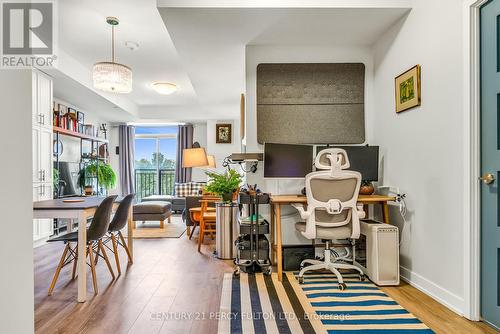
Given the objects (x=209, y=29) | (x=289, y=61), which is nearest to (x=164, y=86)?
(x=209, y=29)

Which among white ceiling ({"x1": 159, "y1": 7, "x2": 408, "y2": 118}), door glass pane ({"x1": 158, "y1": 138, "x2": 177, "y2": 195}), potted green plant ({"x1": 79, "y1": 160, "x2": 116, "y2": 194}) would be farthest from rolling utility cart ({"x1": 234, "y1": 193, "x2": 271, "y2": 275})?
door glass pane ({"x1": 158, "y1": 138, "x2": 177, "y2": 195})

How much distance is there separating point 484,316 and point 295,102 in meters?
2.49

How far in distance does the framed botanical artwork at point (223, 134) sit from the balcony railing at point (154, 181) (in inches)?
69.4

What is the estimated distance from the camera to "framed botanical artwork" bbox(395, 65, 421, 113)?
2639 mm

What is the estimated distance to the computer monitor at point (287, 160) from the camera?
3088mm

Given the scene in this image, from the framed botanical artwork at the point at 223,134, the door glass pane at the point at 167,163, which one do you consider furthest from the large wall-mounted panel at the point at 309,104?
the door glass pane at the point at 167,163

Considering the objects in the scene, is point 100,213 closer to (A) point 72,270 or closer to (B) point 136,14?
(A) point 72,270

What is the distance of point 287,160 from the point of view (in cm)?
314

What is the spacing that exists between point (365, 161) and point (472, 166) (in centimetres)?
112

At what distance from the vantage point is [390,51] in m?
3.11

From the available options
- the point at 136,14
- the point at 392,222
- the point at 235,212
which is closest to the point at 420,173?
the point at 392,222

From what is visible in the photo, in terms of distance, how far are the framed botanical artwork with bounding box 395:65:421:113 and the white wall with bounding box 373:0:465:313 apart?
2.3 inches

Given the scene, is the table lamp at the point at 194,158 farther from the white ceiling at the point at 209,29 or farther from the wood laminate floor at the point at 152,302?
the wood laminate floor at the point at 152,302

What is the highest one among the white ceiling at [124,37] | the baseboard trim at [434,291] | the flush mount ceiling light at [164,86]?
the white ceiling at [124,37]
